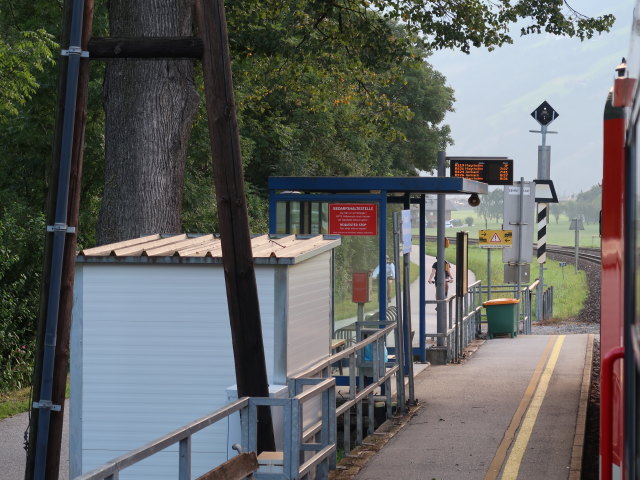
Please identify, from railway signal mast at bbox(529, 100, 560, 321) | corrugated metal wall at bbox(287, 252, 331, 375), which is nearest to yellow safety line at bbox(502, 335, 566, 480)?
corrugated metal wall at bbox(287, 252, 331, 375)

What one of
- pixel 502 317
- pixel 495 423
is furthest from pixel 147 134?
pixel 502 317

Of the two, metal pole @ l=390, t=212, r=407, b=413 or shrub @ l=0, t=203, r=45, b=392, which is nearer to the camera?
metal pole @ l=390, t=212, r=407, b=413

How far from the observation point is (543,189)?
1061 inches

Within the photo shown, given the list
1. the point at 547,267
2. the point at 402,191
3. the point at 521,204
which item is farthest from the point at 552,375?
the point at 547,267

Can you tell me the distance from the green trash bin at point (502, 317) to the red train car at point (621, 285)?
20.2m

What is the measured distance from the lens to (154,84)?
15.2 meters

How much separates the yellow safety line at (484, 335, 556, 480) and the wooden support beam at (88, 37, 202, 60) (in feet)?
14.0

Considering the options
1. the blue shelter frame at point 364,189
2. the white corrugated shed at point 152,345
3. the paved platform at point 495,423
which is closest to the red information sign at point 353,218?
the blue shelter frame at point 364,189

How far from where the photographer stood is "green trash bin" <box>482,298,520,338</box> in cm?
2606

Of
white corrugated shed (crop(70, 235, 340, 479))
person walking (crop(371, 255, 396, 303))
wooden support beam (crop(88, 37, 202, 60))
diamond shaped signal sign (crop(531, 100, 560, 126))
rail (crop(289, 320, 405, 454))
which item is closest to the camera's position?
wooden support beam (crop(88, 37, 202, 60))

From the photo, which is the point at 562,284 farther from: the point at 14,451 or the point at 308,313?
the point at 308,313

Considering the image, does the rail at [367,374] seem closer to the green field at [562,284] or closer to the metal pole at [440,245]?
A: the metal pole at [440,245]

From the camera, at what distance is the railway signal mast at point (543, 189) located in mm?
26969

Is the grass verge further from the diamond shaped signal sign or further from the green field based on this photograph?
the green field
